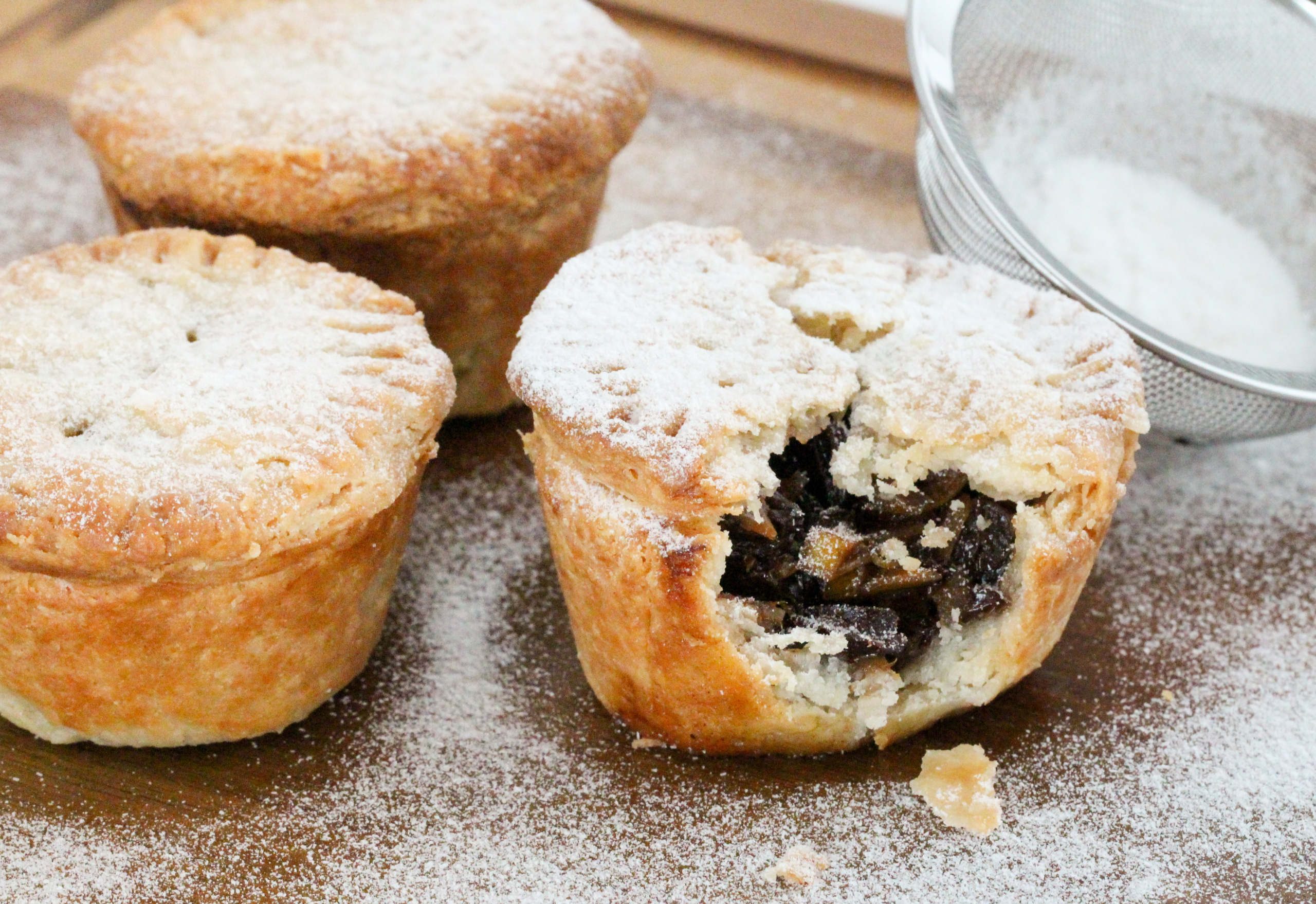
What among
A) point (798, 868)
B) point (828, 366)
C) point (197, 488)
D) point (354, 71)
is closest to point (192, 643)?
point (197, 488)

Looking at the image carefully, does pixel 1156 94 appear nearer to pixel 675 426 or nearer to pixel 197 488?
pixel 675 426

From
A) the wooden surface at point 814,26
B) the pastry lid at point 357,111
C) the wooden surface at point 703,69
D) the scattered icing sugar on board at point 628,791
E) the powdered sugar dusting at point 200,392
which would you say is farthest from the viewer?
the wooden surface at point 814,26

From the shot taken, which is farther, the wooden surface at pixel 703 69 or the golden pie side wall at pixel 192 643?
the wooden surface at pixel 703 69

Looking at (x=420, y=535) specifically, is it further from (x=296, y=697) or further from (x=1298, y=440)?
(x=1298, y=440)

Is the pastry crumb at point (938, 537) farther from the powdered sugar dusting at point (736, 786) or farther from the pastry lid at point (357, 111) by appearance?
the pastry lid at point (357, 111)

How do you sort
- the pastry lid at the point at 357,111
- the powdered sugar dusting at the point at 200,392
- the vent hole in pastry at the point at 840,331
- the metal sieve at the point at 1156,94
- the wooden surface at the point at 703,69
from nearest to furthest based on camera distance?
the powdered sugar dusting at the point at 200,392, the vent hole in pastry at the point at 840,331, the pastry lid at the point at 357,111, the metal sieve at the point at 1156,94, the wooden surface at the point at 703,69

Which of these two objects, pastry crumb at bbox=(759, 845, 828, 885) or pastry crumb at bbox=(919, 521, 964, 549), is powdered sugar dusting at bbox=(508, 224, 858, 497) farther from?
pastry crumb at bbox=(759, 845, 828, 885)

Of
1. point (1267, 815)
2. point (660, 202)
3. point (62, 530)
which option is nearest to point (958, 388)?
point (1267, 815)

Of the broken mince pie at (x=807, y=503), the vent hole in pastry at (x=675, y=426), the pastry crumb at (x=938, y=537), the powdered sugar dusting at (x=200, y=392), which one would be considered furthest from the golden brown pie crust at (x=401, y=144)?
the pastry crumb at (x=938, y=537)

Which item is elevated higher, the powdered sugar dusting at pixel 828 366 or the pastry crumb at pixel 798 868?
the powdered sugar dusting at pixel 828 366
